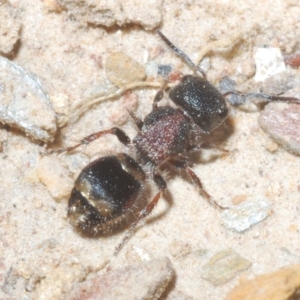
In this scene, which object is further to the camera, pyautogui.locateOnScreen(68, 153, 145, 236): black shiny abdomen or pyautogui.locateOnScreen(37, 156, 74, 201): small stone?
pyautogui.locateOnScreen(37, 156, 74, 201): small stone

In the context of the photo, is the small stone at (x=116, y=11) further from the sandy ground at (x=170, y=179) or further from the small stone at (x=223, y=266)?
the small stone at (x=223, y=266)

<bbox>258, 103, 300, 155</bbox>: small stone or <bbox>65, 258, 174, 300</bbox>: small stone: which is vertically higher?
<bbox>258, 103, 300, 155</bbox>: small stone

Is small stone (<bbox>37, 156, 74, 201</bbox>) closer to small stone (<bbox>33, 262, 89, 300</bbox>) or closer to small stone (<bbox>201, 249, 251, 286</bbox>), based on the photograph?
small stone (<bbox>33, 262, 89, 300</bbox>)

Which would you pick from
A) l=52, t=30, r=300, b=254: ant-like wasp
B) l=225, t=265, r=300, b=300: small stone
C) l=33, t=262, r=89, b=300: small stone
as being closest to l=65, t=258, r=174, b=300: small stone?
l=33, t=262, r=89, b=300: small stone

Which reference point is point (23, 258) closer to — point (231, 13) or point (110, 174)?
point (110, 174)

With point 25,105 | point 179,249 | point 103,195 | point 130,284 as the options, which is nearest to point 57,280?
point 130,284

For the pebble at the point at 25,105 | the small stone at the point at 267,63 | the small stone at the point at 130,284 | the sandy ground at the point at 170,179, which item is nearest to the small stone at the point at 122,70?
the sandy ground at the point at 170,179

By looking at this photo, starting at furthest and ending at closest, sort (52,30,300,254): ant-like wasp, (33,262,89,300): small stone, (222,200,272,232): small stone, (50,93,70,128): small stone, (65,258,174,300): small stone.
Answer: (50,93,70,128): small stone → (222,200,272,232): small stone → (52,30,300,254): ant-like wasp → (33,262,89,300): small stone → (65,258,174,300): small stone
